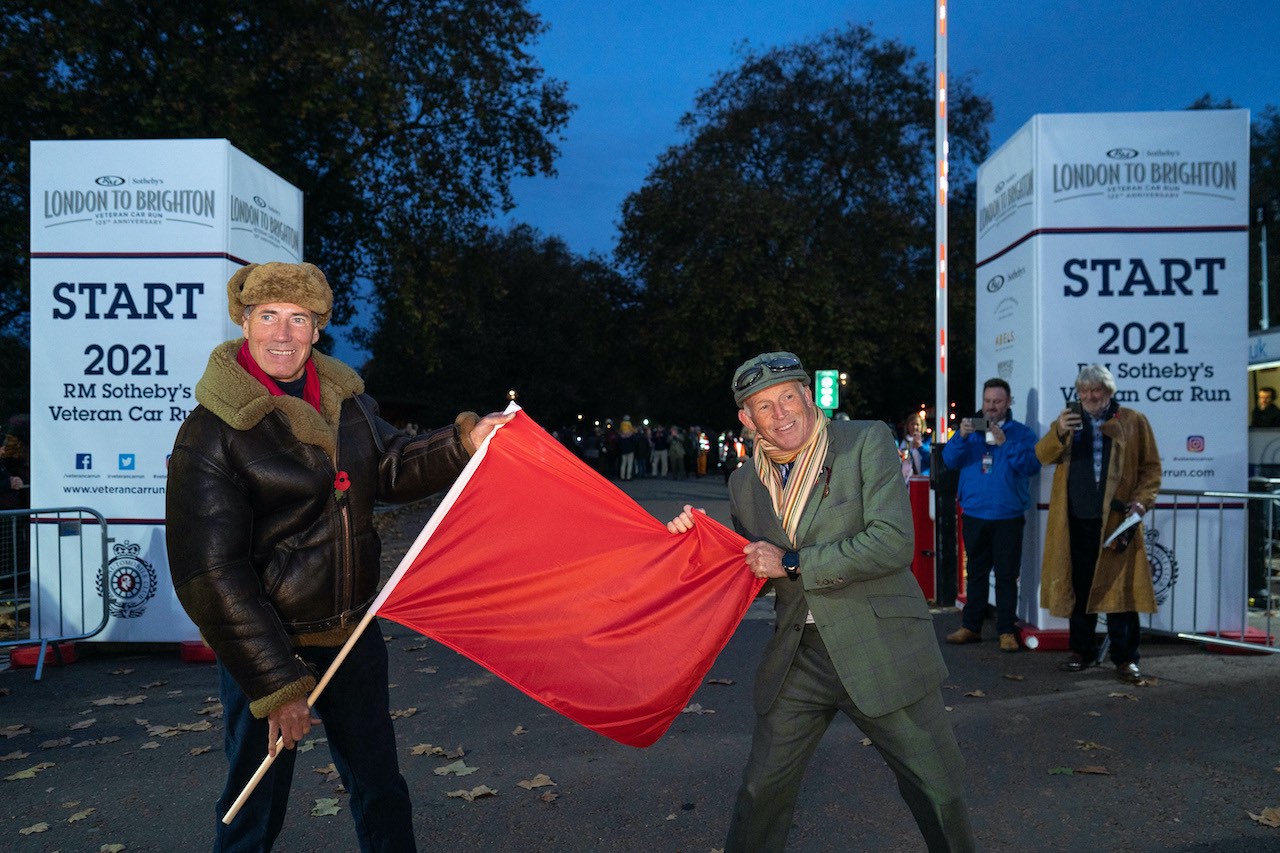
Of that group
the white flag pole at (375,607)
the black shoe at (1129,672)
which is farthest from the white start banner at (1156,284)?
the white flag pole at (375,607)

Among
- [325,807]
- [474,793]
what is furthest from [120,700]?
[474,793]

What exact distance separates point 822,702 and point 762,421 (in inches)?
38.3

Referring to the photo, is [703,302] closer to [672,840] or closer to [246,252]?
[246,252]

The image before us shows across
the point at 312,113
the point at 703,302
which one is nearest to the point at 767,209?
the point at 703,302

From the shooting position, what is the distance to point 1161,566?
26.9 feet

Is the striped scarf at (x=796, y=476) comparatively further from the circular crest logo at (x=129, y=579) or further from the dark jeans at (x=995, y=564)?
the circular crest logo at (x=129, y=579)

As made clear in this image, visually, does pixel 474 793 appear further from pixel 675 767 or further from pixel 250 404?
pixel 250 404

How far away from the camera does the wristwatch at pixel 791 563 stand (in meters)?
3.30

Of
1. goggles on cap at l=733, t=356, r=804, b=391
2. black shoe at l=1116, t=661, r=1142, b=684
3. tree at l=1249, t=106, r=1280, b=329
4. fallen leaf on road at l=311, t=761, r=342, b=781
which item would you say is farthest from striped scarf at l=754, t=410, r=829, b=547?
tree at l=1249, t=106, r=1280, b=329

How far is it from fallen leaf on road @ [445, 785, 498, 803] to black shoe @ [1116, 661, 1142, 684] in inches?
183

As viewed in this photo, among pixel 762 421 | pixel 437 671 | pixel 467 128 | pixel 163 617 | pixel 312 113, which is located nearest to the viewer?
pixel 762 421

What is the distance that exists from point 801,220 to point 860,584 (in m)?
28.5

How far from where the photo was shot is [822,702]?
3389 millimetres

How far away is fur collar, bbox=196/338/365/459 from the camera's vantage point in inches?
119
